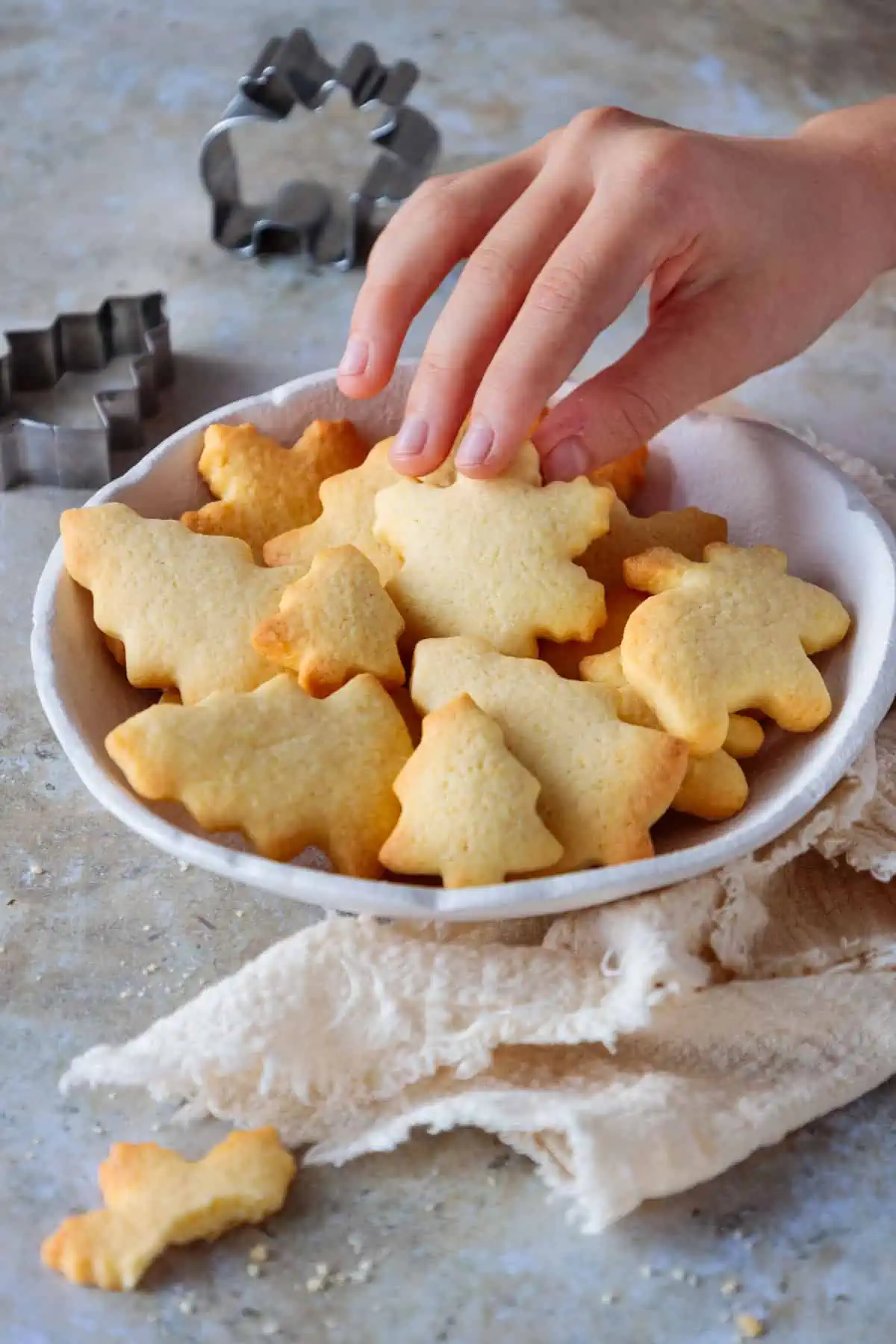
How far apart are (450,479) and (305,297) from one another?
1.67 feet

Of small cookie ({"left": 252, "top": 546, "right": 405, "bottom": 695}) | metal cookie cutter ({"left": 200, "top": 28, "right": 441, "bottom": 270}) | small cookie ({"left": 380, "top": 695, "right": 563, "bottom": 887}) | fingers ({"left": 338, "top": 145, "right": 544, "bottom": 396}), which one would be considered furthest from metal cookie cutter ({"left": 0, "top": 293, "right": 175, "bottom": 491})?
small cookie ({"left": 380, "top": 695, "right": 563, "bottom": 887})

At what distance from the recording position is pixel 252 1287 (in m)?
0.67

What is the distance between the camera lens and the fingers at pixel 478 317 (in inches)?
33.9

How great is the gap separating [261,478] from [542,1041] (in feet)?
1.26

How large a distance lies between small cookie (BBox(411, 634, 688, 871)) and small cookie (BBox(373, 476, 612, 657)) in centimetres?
3

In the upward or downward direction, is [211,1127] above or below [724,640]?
below

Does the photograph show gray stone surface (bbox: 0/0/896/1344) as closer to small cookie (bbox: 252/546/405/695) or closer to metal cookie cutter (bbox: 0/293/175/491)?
metal cookie cutter (bbox: 0/293/175/491)

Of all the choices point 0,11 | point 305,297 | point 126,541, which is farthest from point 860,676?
point 0,11

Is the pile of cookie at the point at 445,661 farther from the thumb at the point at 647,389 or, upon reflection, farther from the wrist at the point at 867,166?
the wrist at the point at 867,166

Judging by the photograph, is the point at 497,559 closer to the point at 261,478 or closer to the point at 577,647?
the point at 577,647

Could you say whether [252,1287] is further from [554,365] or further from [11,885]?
[554,365]

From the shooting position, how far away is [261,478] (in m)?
0.93

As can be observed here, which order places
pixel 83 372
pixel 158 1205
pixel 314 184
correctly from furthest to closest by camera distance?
1. pixel 314 184
2. pixel 83 372
3. pixel 158 1205

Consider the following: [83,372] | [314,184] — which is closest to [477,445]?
[83,372]
